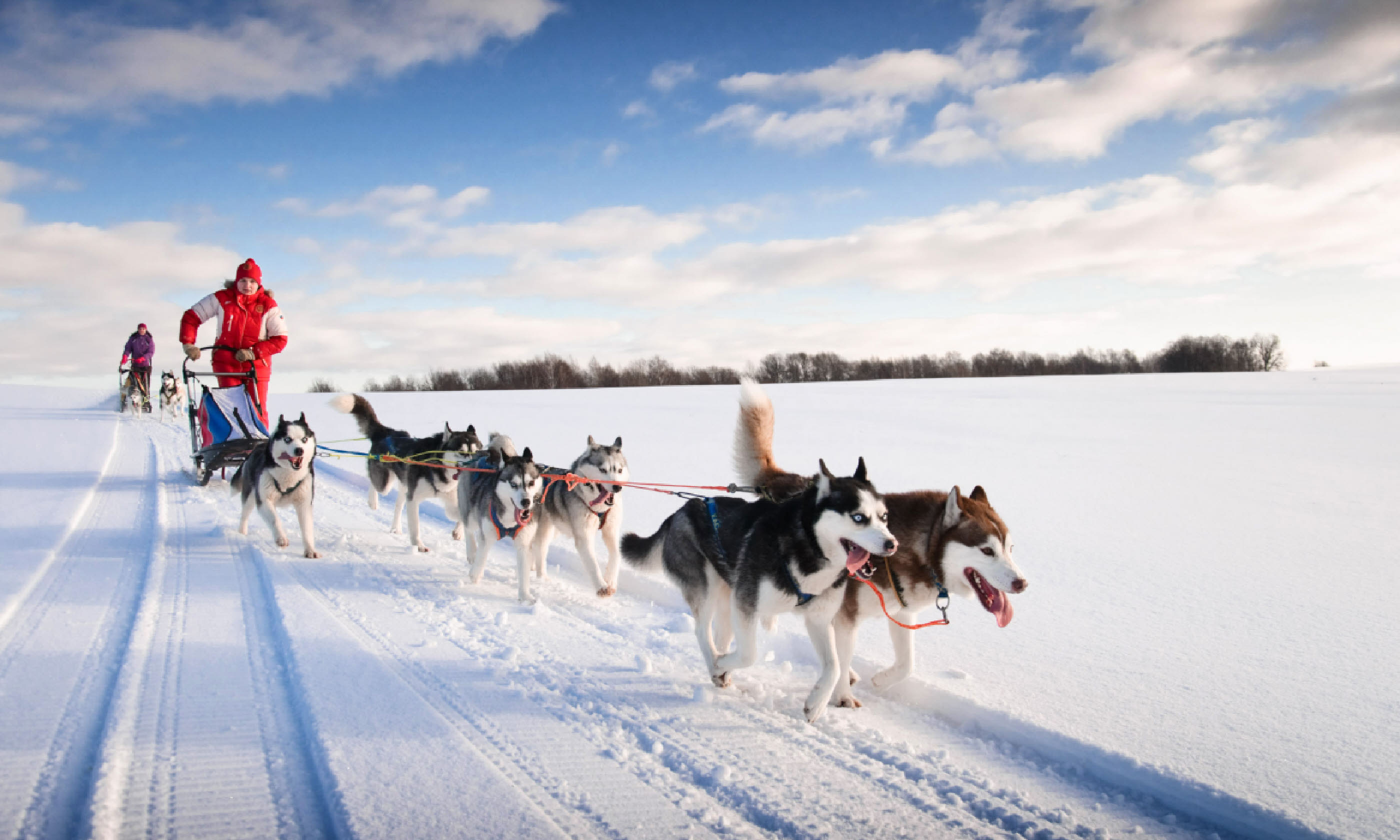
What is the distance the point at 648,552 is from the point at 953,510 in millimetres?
1846

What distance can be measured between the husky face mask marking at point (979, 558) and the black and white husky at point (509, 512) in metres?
2.77

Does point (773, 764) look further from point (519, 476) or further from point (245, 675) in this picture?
point (519, 476)

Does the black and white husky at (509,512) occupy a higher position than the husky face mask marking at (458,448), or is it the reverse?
the husky face mask marking at (458,448)

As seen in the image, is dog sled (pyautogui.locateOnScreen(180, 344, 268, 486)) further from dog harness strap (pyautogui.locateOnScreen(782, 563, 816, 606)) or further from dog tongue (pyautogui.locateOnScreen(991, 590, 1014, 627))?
dog tongue (pyautogui.locateOnScreen(991, 590, 1014, 627))

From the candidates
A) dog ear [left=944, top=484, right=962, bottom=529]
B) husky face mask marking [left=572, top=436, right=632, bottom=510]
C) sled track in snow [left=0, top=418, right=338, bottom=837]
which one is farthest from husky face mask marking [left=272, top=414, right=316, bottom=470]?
dog ear [left=944, top=484, right=962, bottom=529]

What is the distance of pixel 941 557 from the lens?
319 cm

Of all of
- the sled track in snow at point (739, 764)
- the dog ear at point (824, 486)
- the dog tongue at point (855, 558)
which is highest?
the dog ear at point (824, 486)

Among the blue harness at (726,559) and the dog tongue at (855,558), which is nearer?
the dog tongue at (855,558)

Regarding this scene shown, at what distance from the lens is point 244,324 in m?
7.07

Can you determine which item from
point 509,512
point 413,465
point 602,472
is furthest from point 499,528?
point 413,465

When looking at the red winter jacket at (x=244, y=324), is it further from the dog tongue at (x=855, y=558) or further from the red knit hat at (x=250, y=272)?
the dog tongue at (x=855, y=558)

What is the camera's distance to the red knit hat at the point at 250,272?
22.9ft

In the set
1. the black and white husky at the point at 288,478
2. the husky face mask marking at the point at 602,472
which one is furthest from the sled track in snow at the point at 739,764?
the black and white husky at the point at 288,478

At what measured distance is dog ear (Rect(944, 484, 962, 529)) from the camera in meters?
3.14
